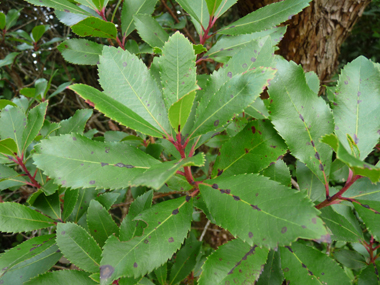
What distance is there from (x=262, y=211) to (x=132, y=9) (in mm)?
A: 928

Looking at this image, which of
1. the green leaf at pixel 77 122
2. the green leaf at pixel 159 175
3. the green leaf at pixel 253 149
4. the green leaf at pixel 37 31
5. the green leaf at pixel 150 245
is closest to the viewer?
the green leaf at pixel 159 175

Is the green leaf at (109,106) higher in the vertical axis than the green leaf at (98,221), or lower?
higher

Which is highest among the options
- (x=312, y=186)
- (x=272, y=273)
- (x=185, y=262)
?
(x=312, y=186)

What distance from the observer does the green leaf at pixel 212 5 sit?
2.75 feet

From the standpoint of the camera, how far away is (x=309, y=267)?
0.67 meters

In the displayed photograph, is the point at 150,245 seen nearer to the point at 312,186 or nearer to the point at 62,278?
the point at 62,278

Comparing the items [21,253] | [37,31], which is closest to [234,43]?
[21,253]

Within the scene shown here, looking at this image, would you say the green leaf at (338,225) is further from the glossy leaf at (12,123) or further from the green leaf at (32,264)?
the glossy leaf at (12,123)

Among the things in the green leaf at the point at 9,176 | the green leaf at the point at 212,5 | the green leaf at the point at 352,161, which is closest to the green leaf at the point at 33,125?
the green leaf at the point at 9,176

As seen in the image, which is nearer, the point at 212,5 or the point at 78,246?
the point at 78,246

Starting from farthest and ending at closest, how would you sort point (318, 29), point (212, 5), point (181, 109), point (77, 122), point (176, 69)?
Answer: point (318, 29)
point (77, 122)
point (212, 5)
point (176, 69)
point (181, 109)

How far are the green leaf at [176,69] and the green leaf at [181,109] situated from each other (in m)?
0.08

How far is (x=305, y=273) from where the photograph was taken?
Result: 669mm

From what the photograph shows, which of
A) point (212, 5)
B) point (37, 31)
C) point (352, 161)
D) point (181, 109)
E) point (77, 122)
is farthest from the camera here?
point (37, 31)
